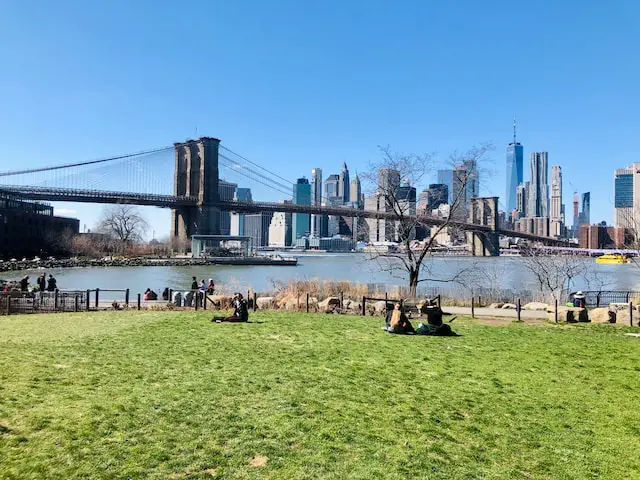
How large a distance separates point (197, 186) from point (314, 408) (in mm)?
82533

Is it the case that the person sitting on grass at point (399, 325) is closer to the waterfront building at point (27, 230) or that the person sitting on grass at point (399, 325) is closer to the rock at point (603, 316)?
the rock at point (603, 316)

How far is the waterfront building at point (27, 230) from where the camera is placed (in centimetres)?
6309

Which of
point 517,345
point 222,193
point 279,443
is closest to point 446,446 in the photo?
point 279,443

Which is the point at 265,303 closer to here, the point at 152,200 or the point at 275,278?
the point at 275,278

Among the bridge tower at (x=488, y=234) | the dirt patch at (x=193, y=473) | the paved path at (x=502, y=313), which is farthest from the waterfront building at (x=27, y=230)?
the bridge tower at (x=488, y=234)

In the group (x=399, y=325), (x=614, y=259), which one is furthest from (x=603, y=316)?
(x=614, y=259)

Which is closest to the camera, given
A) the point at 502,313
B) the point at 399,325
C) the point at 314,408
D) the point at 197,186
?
the point at 314,408

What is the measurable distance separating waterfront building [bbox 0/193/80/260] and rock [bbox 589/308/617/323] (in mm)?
65870

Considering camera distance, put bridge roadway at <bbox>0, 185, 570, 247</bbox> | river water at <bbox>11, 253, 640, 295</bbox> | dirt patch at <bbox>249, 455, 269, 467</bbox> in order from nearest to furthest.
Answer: dirt patch at <bbox>249, 455, 269, 467</bbox> → river water at <bbox>11, 253, 640, 295</bbox> → bridge roadway at <bbox>0, 185, 570, 247</bbox>

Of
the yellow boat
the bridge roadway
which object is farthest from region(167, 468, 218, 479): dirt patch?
the yellow boat

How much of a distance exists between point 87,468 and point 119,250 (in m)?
83.6

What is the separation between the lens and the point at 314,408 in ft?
19.5

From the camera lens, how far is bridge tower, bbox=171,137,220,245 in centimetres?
8119

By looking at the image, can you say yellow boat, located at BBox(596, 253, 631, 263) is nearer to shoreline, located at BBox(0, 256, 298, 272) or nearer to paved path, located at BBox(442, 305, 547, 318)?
shoreline, located at BBox(0, 256, 298, 272)
